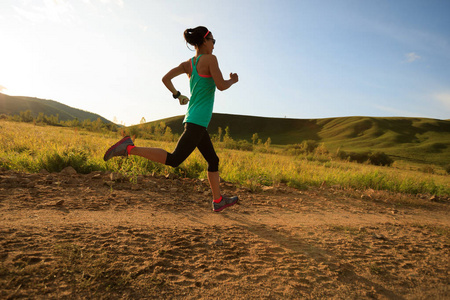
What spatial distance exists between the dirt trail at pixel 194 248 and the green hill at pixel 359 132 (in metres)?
48.9

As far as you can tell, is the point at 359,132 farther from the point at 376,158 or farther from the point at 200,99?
the point at 200,99

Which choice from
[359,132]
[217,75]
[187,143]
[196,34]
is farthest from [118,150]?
[359,132]

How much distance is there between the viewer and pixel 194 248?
2477 millimetres

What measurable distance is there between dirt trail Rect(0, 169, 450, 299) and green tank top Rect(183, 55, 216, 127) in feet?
4.45

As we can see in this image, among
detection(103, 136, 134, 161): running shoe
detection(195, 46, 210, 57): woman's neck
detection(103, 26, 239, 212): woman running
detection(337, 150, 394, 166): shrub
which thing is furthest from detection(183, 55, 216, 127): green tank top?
detection(337, 150, 394, 166): shrub

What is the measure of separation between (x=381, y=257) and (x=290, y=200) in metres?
2.39

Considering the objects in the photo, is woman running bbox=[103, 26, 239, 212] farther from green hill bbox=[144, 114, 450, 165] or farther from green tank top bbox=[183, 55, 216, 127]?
green hill bbox=[144, 114, 450, 165]

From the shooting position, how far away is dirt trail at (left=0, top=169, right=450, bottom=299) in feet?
6.02

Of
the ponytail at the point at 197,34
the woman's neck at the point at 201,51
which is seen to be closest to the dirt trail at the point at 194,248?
the woman's neck at the point at 201,51

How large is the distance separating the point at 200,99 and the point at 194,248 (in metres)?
1.85

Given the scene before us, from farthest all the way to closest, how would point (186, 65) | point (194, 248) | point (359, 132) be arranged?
1. point (359, 132)
2. point (186, 65)
3. point (194, 248)

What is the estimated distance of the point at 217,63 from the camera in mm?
3150

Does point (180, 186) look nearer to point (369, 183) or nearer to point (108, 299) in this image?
point (108, 299)

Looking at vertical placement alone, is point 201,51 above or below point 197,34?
below
